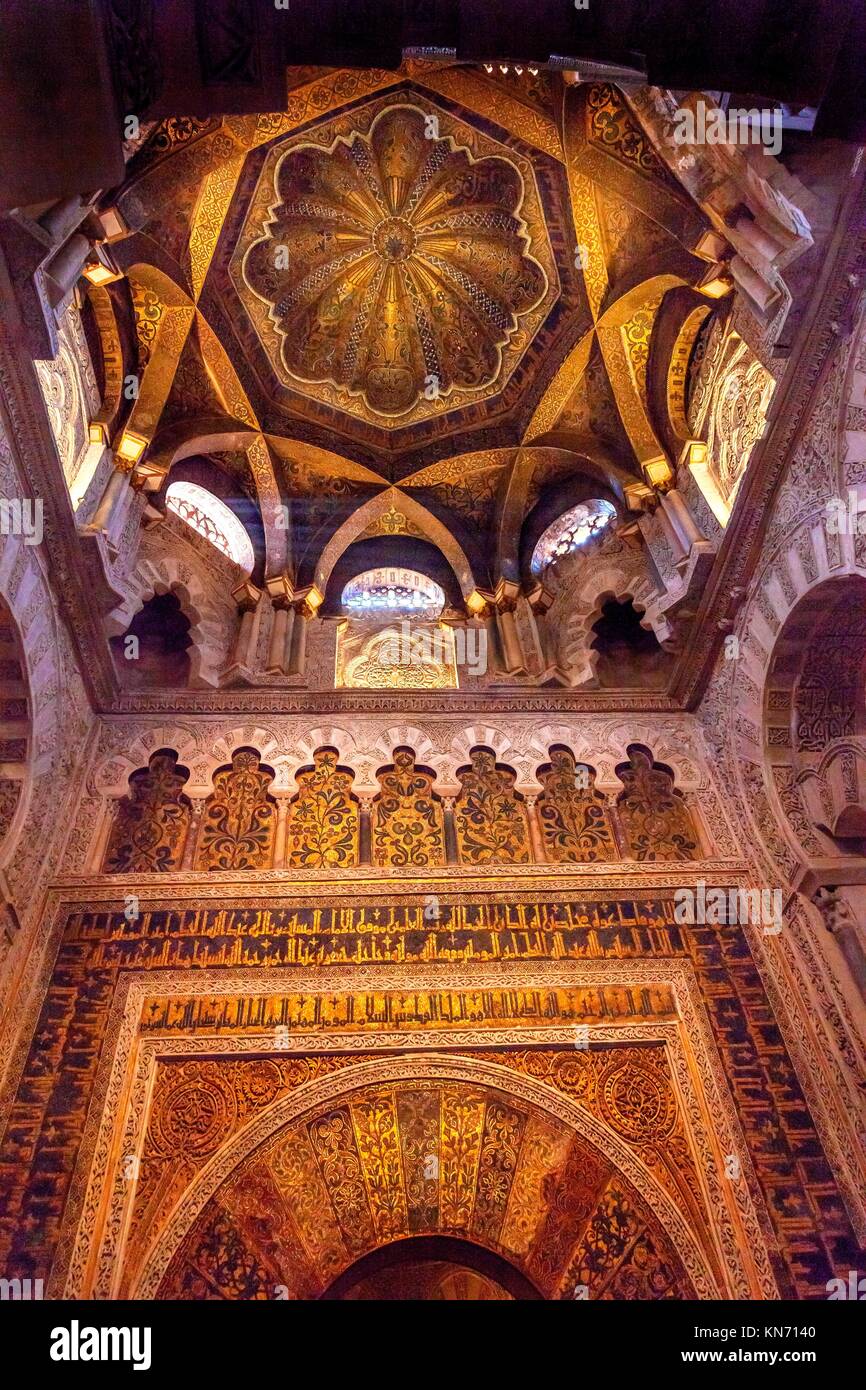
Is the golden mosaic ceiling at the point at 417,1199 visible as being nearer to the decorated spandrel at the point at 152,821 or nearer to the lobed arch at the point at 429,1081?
the lobed arch at the point at 429,1081

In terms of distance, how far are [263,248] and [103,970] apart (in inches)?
284

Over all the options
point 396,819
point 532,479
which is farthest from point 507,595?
point 396,819

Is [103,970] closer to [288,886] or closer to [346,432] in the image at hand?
[288,886]

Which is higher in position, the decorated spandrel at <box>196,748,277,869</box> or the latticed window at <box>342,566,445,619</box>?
the latticed window at <box>342,566,445,619</box>

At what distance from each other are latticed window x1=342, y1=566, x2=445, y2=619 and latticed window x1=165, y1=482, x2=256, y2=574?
4.06ft

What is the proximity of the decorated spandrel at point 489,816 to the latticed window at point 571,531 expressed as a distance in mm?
2830

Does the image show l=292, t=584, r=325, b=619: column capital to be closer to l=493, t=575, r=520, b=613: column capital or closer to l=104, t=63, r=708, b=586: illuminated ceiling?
l=104, t=63, r=708, b=586: illuminated ceiling

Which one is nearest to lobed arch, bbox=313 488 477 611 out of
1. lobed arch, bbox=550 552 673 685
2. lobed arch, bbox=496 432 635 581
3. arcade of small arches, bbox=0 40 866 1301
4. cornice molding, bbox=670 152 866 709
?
arcade of small arches, bbox=0 40 866 1301

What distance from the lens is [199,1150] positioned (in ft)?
17.5

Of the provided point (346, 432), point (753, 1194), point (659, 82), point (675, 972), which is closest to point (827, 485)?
point (659, 82)

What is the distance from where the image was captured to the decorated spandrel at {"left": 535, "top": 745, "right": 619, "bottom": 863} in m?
7.15

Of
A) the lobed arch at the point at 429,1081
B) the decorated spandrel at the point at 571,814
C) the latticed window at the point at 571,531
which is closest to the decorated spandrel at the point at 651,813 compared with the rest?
the decorated spandrel at the point at 571,814

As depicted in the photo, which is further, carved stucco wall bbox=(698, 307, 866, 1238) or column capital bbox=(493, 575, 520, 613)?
column capital bbox=(493, 575, 520, 613)

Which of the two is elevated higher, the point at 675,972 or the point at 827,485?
the point at 827,485
